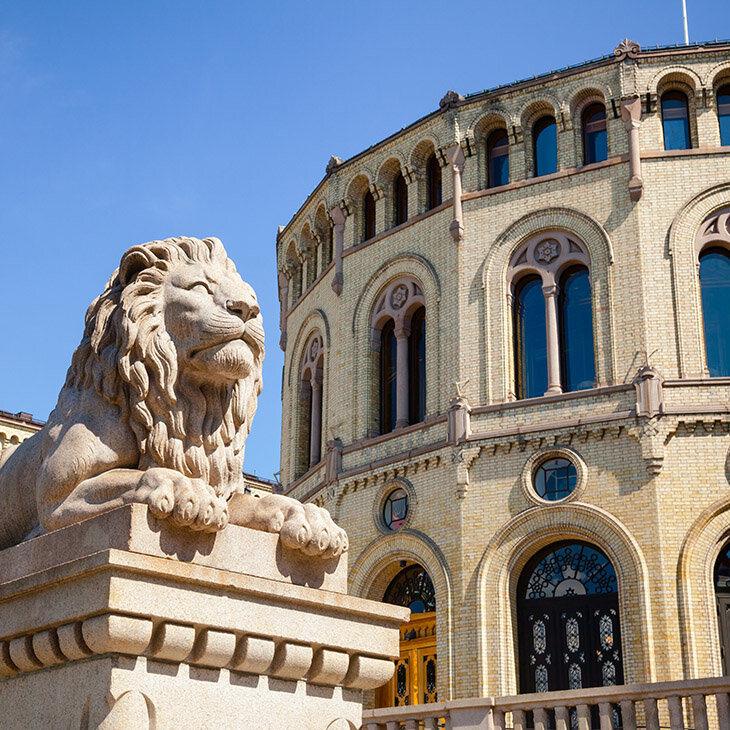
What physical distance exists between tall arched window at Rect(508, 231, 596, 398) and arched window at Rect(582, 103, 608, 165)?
201 cm

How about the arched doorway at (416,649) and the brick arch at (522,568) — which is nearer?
the brick arch at (522,568)

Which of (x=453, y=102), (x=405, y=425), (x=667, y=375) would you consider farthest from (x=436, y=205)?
(x=667, y=375)

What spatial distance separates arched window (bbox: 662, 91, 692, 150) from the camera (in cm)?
2525

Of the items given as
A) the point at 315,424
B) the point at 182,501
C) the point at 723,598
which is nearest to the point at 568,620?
the point at 723,598

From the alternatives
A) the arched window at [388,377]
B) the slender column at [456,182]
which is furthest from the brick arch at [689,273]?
the arched window at [388,377]

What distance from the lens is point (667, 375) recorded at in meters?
23.1

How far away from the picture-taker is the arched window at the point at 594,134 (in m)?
25.6

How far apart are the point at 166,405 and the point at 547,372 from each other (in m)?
20.5

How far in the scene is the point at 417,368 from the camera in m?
26.9

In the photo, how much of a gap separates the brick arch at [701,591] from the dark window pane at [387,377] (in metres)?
7.91

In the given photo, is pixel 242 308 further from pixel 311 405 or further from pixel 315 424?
pixel 311 405

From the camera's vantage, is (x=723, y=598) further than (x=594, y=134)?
No

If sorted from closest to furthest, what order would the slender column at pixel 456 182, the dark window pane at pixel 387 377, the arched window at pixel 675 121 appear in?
the arched window at pixel 675 121 < the slender column at pixel 456 182 < the dark window pane at pixel 387 377

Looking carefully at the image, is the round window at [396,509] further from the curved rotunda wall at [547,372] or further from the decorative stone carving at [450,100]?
the decorative stone carving at [450,100]
